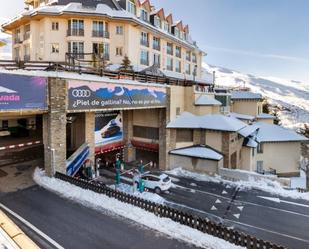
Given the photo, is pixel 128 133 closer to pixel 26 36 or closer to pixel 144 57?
pixel 144 57

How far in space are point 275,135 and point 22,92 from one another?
33731mm

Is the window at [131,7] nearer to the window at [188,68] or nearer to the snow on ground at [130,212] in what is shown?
the window at [188,68]

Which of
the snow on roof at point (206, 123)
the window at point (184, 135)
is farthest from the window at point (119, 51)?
the window at point (184, 135)

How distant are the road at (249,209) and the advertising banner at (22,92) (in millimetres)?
12480

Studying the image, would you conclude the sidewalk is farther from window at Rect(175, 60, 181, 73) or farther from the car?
window at Rect(175, 60, 181, 73)

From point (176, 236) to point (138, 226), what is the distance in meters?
2.01

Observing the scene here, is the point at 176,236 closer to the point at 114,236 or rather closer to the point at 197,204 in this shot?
the point at 114,236

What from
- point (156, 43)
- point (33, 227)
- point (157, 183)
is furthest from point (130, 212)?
point (156, 43)

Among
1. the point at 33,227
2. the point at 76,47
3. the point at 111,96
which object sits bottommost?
the point at 33,227

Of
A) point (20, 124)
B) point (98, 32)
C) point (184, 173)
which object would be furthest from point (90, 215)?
point (98, 32)

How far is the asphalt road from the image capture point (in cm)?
1105

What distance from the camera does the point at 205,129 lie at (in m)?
29.8

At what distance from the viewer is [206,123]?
98.6 ft

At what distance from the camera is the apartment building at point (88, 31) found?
35719 mm
